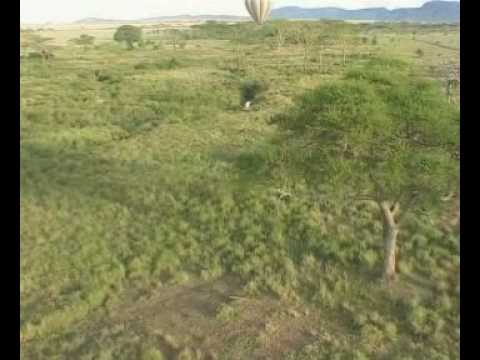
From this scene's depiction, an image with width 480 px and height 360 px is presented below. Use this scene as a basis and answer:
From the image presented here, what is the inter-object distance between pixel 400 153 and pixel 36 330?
1016 cm

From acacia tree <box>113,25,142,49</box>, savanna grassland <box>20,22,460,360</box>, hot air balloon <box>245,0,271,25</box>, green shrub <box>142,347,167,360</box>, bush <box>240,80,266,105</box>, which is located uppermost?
acacia tree <box>113,25,142,49</box>

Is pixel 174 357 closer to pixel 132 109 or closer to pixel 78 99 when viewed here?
pixel 132 109

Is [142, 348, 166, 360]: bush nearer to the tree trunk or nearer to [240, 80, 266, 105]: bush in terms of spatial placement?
the tree trunk

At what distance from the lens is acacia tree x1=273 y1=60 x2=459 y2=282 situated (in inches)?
474

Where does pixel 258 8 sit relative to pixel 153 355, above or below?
above

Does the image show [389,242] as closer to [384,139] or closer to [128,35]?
[384,139]

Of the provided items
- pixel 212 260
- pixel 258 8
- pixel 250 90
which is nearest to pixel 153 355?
pixel 212 260

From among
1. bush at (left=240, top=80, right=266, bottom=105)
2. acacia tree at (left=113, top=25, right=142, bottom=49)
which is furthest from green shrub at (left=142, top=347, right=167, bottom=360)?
acacia tree at (left=113, top=25, right=142, bottom=49)

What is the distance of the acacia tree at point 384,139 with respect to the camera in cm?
1203

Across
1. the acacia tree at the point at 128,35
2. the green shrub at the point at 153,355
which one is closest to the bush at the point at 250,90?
the green shrub at the point at 153,355

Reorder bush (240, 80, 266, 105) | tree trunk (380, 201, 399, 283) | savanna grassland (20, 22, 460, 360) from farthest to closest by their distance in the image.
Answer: bush (240, 80, 266, 105) < tree trunk (380, 201, 399, 283) < savanna grassland (20, 22, 460, 360)

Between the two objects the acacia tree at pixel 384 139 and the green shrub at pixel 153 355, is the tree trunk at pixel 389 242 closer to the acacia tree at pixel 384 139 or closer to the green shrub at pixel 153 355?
the acacia tree at pixel 384 139

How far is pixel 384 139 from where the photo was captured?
12523mm
